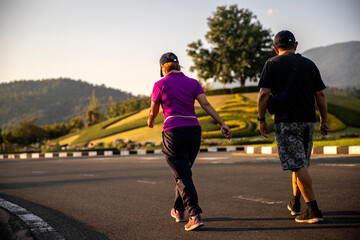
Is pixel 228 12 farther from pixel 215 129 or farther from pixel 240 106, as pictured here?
pixel 215 129

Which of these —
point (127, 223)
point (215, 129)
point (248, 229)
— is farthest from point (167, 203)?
point (215, 129)

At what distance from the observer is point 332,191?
251 inches

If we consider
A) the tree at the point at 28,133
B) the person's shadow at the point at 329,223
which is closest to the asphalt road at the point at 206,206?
the person's shadow at the point at 329,223

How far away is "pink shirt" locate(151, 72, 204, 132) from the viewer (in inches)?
183

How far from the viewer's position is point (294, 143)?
14.6ft

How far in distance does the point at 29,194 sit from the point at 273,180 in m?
4.67

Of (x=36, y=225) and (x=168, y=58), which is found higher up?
(x=168, y=58)

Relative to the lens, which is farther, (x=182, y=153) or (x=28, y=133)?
(x=28, y=133)

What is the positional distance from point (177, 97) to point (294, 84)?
126 centimetres

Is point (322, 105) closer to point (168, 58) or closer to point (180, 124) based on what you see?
point (180, 124)

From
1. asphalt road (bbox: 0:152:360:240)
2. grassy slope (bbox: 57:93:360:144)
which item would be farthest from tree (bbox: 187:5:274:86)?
asphalt road (bbox: 0:152:360:240)

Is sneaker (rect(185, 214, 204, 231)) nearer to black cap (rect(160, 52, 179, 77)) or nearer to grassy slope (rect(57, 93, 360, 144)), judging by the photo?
black cap (rect(160, 52, 179, 77))

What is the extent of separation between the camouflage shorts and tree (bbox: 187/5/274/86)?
176 feet

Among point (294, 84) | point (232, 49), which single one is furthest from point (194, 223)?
point (232, 49)
